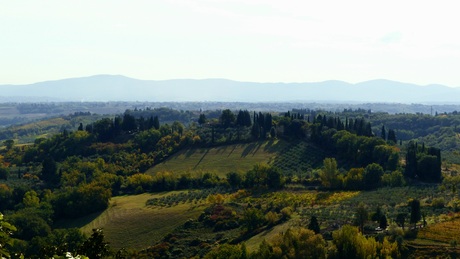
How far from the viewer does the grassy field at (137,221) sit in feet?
236

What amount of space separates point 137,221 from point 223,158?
40150 mm

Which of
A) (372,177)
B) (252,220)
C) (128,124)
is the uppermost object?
(128,124)

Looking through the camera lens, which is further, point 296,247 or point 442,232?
point 442,232

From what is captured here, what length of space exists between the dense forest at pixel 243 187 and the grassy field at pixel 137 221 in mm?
1919

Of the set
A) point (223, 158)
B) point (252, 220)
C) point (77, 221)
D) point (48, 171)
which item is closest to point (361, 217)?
point (252, 220)

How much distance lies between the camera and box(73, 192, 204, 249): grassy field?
71875 millimetres

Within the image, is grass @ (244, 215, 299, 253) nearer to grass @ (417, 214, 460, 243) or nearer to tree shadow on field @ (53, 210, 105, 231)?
grass @ (417, 214, 460, 243)

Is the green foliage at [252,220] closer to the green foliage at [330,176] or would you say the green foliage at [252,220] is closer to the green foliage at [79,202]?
the green foliage at [330,176]

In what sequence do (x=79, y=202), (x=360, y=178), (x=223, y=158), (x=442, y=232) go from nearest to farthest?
1. (x=442, y=232)
2. (x=79, y=202)
3. (x=360, y=178)
4. (x=223, y=158)

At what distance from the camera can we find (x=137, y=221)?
77.8 m

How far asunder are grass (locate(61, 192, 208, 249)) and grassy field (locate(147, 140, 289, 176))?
22317 mm

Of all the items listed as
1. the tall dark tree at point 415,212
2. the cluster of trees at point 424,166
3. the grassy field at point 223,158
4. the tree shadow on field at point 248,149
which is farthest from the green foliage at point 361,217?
the tree shadow on field at point 248,149

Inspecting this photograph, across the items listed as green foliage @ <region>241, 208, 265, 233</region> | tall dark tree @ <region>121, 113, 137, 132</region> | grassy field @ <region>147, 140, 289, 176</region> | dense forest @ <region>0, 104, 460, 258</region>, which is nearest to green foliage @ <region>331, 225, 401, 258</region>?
dense forest @ <region>0, 104, 460, 258</region>

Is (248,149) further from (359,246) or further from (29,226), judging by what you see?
(359,246)
